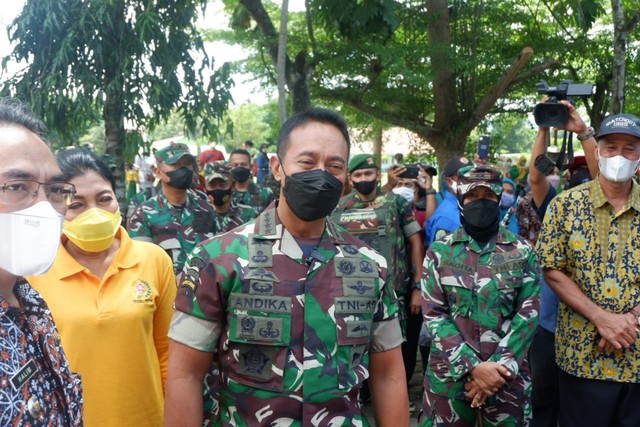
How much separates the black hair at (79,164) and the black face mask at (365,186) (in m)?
2.60

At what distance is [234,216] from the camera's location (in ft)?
20.6

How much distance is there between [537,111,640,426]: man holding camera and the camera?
345 cm

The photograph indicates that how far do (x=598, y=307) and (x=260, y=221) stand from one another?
213 centimetres

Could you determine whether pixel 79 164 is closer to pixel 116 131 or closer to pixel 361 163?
pixel 361 163

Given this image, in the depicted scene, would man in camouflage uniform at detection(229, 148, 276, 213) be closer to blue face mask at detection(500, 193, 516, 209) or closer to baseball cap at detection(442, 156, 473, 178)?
baseball cap at detection(442, 156, 473, 178)

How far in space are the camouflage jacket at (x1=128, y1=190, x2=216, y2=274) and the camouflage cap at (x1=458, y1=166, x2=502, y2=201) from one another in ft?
6.57

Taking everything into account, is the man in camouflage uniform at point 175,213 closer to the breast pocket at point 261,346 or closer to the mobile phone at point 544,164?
the mobile phone at point 544,164

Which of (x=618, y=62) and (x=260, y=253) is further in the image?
(x=618, y=62)

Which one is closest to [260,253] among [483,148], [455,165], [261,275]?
[261,275]

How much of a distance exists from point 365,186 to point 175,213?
62.7 inches

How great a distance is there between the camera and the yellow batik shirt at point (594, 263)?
136 inches

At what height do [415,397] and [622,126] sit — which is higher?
[622,126]

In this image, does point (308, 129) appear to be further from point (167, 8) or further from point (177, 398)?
point (167, 8)

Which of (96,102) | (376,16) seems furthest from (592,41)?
(96,102)
